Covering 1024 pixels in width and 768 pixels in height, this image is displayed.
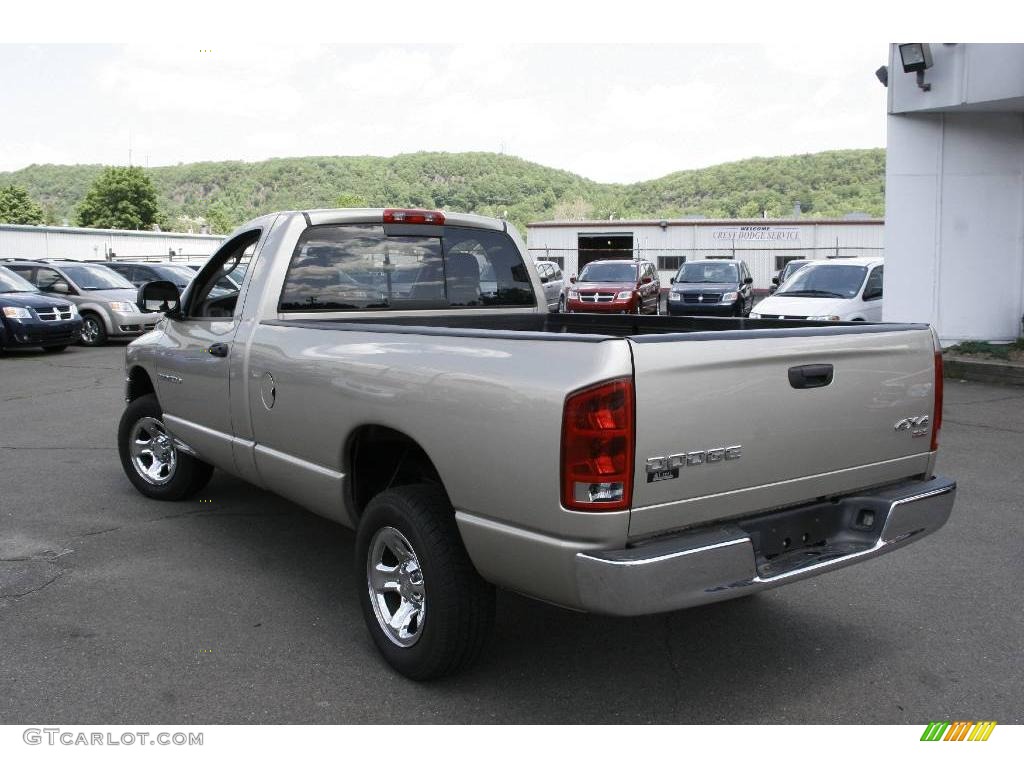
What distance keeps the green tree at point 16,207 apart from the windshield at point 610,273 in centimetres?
7622

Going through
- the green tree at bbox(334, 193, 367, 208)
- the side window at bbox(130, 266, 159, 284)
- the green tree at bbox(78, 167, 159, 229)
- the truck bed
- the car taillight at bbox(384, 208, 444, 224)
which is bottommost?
the truck bed

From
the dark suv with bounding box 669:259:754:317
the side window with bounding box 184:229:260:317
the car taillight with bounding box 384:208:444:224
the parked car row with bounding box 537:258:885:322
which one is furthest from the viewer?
the parked car row with bounding box 537:258:885:322

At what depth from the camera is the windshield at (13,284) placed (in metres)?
16.6

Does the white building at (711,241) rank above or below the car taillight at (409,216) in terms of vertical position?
above

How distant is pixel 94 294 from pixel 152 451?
1304 cm

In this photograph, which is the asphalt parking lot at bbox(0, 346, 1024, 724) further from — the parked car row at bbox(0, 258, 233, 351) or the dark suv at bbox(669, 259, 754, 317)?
the dark suv at bbox(669, 259, 754, 317)

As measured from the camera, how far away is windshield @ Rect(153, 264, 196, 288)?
2027cm

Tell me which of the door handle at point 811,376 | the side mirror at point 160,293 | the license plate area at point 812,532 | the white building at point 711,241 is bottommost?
the license plate area at point 812,532

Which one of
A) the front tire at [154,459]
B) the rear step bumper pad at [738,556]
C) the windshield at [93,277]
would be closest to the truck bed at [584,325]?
the rear step bumper pad at [738,556]

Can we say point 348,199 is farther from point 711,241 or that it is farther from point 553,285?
point 553,285

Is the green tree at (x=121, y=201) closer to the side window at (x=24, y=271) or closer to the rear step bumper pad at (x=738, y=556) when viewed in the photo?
the side window at (x=24, y=271)

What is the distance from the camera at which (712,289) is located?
23.1 m

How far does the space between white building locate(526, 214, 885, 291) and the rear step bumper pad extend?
3941cm

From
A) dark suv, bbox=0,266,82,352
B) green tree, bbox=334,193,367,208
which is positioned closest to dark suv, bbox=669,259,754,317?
dark suv, bbox=0,266,82,352
